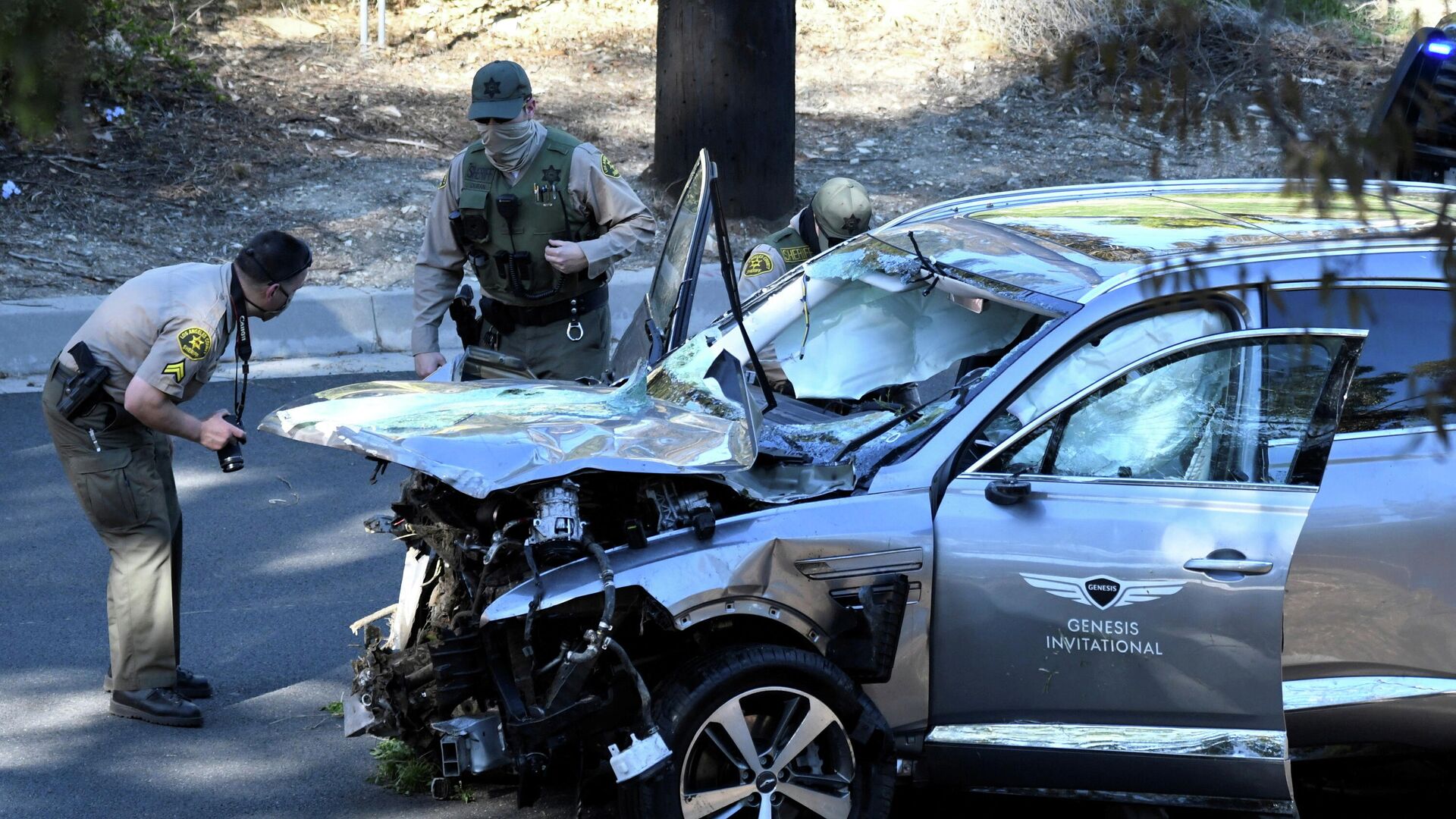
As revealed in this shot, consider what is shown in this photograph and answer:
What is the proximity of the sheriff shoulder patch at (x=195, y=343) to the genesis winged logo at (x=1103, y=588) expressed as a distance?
8.72 ft

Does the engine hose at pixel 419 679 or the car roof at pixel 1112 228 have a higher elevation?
the car roof at pixel 1112 228

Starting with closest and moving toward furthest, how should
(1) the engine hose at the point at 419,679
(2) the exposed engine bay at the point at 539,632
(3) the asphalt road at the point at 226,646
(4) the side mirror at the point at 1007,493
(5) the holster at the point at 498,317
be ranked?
(2) the exposed engine bay at the point at 539,632
(4) the side mirror at the point at 1007,493
(1) the engine hose at the point at 419,679
(3) the asphalt road at the point at 226,646
(5) the holster at the point at 498,317

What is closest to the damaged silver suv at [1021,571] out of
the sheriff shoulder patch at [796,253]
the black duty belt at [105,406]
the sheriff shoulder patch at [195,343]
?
the sheriff shoulder patch at [195,343]

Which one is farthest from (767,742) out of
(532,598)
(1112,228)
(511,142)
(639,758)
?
(511,142)

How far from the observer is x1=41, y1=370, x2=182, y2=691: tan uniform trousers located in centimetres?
460

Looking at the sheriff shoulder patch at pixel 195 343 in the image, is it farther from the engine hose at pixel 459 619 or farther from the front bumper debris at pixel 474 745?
the front bumper debris at pixel 474 745

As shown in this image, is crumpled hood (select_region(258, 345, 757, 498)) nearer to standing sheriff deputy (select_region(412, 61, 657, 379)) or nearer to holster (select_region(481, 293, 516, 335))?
standing sheriff deputy (select_region(412, 61, 657, 379))

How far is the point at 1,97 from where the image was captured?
2.14m

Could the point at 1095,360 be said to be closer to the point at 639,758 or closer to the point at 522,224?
the point at 639,758

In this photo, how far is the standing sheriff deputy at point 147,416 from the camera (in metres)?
4.46

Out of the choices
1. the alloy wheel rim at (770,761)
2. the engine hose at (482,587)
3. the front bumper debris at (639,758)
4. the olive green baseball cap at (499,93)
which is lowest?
the alloy wheel rim at (770,761)

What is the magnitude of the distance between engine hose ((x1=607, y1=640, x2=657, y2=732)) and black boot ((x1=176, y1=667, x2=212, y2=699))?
2161mm

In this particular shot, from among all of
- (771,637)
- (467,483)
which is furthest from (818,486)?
(467,483)

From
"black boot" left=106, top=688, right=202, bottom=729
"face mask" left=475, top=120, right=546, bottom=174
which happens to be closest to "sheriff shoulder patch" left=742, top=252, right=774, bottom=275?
"face mask" left=475, top=120, right=546, bottom=174
